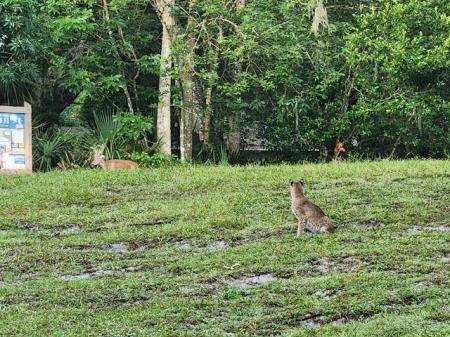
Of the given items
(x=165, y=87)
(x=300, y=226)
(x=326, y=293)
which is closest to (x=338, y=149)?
(x=165, y=87)

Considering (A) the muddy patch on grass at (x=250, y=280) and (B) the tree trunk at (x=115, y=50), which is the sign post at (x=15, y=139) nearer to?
(B) the tree trunk at (x=115, y=50)

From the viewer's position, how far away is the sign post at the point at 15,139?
14.9 metres

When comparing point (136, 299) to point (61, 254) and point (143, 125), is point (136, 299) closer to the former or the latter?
point (61, 254)

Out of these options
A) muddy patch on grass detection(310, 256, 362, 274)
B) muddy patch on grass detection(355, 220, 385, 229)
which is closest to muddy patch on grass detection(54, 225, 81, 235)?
muddy patch on grass detection(355, 220, 385, 229)

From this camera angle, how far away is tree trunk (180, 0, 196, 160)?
1733 cm

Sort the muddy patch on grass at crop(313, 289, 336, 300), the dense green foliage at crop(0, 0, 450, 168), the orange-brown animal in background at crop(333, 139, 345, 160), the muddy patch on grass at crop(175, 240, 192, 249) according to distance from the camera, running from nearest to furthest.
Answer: the muddy patch on grass at crop(313, 289, 336, 300), the muddy patch on grass at crop(175, 240, 192, 249), the dense green foliage at crop(0, 0, 450, 168), the orange-brown animal in background at crop(333, 139, 345, 160)

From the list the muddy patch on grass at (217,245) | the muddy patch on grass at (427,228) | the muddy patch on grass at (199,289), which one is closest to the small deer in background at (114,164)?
the muddy patch on grass at (217,245)

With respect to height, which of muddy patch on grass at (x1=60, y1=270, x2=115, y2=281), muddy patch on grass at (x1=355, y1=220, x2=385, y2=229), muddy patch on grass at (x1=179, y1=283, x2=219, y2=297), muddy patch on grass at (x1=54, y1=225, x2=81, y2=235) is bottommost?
muddy patch on grass at (x1=60, y1=270, x2=115, y2=281)

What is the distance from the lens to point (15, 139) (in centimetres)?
1503

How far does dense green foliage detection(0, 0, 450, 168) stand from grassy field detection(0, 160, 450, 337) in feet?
12.9

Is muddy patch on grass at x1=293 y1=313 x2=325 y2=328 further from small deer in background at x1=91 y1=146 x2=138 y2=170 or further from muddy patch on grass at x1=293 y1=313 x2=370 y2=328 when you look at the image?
small deer in background at x1=91 y1=146 x2=138 y2=170

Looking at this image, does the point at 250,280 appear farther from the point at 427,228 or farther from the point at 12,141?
the point at 12,141

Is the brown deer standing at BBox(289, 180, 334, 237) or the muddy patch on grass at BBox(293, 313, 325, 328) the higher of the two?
the brown deer standing at BBox(289, 180, 334, 237)

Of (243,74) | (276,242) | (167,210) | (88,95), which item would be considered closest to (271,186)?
(167,210)
